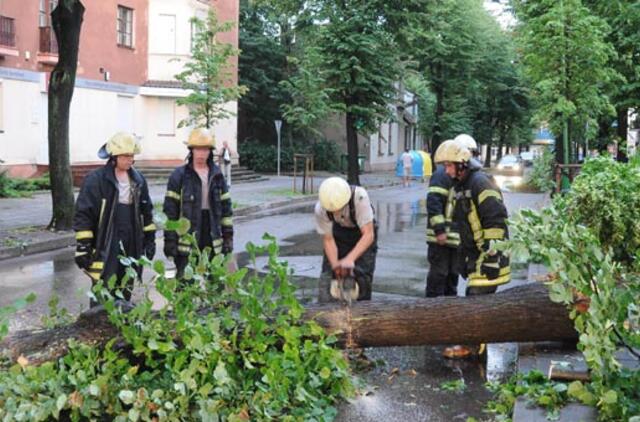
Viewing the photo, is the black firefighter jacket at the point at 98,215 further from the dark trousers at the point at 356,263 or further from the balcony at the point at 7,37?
the balcony at the point at 7,37

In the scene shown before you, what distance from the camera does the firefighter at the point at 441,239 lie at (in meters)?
6.97

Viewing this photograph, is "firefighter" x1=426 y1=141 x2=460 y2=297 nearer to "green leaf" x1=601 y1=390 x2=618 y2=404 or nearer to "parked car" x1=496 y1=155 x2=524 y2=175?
"green leaf" x1=601 y1=390 x2=618 y2=404

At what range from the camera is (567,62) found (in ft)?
56.5

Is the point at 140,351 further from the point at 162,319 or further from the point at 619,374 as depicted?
the point at 619,374

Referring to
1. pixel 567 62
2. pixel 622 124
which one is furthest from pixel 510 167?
pixel 567 62

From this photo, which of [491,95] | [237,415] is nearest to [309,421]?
[237,415]

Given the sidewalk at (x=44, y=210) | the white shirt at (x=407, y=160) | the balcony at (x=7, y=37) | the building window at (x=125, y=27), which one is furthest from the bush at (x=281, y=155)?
the balcony at (x=7, y=37)

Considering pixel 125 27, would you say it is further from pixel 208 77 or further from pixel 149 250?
pixel 149 250

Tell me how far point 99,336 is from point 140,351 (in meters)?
0.48

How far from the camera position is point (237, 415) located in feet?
14.5

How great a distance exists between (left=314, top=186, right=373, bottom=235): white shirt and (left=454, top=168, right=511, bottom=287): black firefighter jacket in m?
0.79

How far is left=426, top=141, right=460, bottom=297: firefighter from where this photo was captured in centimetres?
697

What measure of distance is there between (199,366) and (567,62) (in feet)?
48.0

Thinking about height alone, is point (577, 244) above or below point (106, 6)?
below
